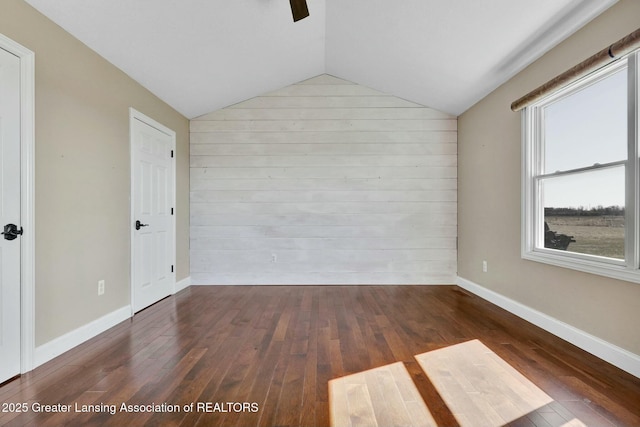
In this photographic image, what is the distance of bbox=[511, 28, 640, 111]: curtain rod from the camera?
1.96 meters

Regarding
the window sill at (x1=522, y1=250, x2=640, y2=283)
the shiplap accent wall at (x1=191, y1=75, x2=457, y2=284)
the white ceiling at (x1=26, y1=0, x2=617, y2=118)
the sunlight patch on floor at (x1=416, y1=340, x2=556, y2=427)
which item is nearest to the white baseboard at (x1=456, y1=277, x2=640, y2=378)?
the window sill at (x1=522, y1=250, x2=640, y2=283)

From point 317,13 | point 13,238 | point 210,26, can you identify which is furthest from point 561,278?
point 13,238

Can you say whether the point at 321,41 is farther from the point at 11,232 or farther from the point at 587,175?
the point at 11,232

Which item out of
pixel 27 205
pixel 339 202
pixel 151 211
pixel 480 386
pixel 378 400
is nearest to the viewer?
pixel 378 400

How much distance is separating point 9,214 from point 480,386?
304cm

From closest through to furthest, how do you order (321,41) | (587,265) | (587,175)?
(587,265) → (587,175) → (321,41)

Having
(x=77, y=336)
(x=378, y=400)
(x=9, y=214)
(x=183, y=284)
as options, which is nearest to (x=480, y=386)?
(x=378, y=400)

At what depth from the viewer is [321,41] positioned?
3.86m

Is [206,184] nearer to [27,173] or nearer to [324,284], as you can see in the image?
[324,284]

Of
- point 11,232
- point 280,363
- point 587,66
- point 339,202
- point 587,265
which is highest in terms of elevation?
point 587,66

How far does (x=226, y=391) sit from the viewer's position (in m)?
1.86

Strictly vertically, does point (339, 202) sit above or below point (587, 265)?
above

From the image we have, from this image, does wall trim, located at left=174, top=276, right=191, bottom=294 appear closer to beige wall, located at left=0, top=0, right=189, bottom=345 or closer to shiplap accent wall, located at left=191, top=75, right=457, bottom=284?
shiplap accent wall, located at left=191, top=75, right=457, bottom=284

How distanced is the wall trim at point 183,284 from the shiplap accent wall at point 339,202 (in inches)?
4.5
